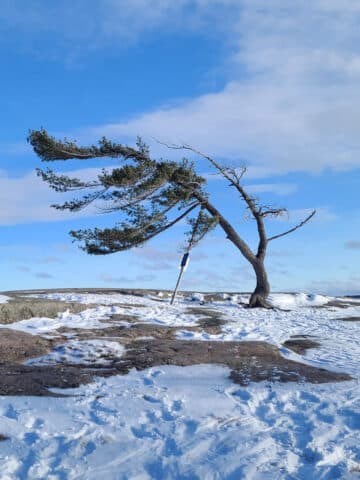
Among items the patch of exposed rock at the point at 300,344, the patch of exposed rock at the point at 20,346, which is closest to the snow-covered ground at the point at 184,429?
the patch of exposed rock at the point at 20,346

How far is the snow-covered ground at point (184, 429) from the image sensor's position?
4.53 meters

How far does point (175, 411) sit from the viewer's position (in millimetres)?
5742

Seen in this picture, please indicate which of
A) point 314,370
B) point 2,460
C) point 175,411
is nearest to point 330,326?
point 314,370

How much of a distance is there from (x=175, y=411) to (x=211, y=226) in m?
12.8

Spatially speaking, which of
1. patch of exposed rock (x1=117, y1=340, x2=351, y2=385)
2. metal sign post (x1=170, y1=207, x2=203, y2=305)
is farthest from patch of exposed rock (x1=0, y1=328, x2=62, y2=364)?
metal sign post (x1=170, y1=207, x2=203, y2=305)

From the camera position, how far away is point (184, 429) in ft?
17.3

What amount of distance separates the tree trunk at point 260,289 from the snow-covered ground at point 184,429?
963 cm

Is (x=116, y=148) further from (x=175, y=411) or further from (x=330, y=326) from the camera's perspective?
(x=175, y=411)

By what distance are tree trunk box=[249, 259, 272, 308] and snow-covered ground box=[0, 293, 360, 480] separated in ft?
31.6

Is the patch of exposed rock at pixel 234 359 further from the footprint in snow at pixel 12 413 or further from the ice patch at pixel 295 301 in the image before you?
the ice patch at pixel 295 301

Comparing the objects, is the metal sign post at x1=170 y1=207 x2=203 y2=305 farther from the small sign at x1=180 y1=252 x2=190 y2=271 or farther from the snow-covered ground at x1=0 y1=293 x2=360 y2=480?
the snow-covered ground at x1=0 y1=293 x2=360 y2=480

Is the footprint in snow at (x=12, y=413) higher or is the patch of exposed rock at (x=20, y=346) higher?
the patch of exposed rock at (x=20, y=346)

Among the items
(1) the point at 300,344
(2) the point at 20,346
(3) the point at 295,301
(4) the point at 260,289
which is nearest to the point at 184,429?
(2) the point at 20,346

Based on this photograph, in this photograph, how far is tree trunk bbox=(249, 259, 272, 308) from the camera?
17750mm
